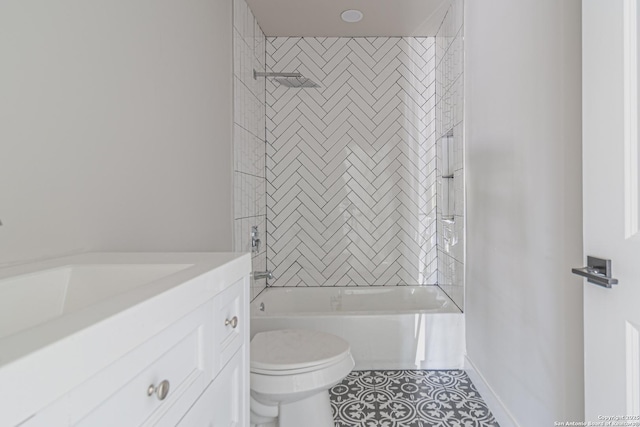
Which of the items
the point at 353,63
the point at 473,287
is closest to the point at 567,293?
the point at 473,287

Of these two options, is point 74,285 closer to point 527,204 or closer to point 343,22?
point 527,204

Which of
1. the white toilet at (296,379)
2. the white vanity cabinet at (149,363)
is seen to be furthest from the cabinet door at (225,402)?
the white toilet at (296,379)

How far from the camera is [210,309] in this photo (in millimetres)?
687

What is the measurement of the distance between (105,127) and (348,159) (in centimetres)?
219

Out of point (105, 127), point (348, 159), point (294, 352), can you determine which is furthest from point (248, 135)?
point (294, 352)

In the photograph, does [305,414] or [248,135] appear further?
[248,135]

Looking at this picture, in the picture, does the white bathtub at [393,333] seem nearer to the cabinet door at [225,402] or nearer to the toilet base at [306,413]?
the toilet base at [306,413]

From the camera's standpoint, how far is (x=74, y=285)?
29.6 inches

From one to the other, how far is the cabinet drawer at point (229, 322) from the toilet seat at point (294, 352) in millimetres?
535
